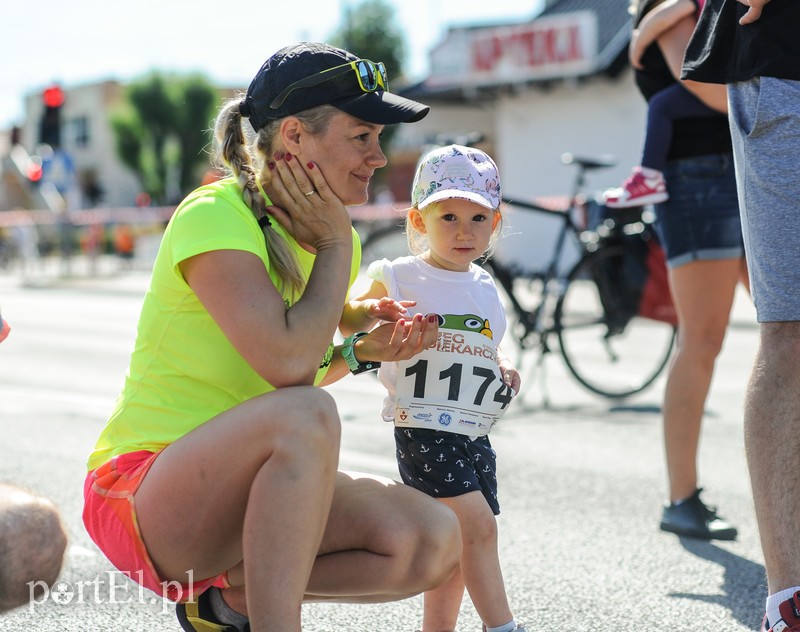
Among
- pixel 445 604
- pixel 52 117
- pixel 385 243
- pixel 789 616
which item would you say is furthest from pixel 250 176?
pixel 52 117

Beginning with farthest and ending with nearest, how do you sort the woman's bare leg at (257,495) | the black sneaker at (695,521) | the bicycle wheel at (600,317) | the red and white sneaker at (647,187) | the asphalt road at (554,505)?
the bicycle wheel at (600,317) < the red and white sneaker at (647,187) < the black sneaker at (695,521) < the asphalt road at (554,505) < the woman's bare leg at (257,495)

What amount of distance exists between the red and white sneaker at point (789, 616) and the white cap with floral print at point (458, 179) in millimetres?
1178

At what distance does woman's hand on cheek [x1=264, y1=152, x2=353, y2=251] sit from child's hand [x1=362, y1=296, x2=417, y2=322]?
0.22 metres

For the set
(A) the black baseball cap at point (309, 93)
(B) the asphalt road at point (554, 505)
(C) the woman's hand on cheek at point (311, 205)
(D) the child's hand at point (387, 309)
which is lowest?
Answer: (B) the asphalt road at point (554, 505)

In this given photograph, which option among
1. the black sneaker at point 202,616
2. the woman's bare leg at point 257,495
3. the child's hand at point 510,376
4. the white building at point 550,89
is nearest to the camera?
the woman's bare leg at point 257,495

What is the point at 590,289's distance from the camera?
23.5 feet

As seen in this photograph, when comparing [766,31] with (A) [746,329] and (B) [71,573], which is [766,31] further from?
(A) [746,329]

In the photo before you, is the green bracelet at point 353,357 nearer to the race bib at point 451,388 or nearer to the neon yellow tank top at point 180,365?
the race bib at point 451,388

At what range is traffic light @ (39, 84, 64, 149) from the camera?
2083 cm

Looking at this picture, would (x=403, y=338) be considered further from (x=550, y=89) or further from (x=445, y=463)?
(x=550, y=89)

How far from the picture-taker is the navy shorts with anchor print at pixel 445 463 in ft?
9.11

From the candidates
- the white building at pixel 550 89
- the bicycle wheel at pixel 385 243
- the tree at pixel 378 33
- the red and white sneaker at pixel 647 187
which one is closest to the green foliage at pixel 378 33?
the tree at pixel 378 33

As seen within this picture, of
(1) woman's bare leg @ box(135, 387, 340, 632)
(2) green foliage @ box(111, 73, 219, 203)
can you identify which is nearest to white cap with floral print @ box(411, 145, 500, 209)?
(1) woman's bare leg @ box(135, 387, 340, 632)

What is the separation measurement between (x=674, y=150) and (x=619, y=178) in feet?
59.8
